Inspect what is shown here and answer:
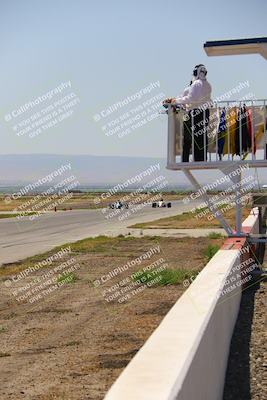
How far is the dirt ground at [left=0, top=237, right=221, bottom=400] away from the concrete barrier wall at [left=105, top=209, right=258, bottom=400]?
1.29m

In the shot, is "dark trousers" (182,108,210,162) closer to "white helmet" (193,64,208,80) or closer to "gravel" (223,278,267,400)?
"white helmet" (193,64,208,80)

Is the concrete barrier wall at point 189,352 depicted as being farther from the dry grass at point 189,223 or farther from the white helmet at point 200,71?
the dry grass at point 189,223

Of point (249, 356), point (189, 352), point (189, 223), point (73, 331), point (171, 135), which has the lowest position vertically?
point (189, 223)

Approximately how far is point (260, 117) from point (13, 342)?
6143mm

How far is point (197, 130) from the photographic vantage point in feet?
35.4

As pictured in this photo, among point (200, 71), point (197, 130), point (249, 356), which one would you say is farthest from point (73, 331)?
point (200, 71)

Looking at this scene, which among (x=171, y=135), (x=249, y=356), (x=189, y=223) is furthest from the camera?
(x=189, y=223)

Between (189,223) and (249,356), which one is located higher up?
(249,356)

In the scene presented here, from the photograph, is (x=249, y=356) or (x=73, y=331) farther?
(x=73, y=331)

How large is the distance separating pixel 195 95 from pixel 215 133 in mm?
839

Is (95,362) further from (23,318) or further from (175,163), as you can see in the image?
(175,163)

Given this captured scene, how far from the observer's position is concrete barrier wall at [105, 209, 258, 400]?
3029 mm

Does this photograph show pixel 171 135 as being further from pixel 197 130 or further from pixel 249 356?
pixel 249 356

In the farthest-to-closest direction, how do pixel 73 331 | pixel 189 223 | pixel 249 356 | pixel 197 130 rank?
1. pixel 189 223
2. pixel 197 130
3. pixel 73 331
4. pixel 249 356
